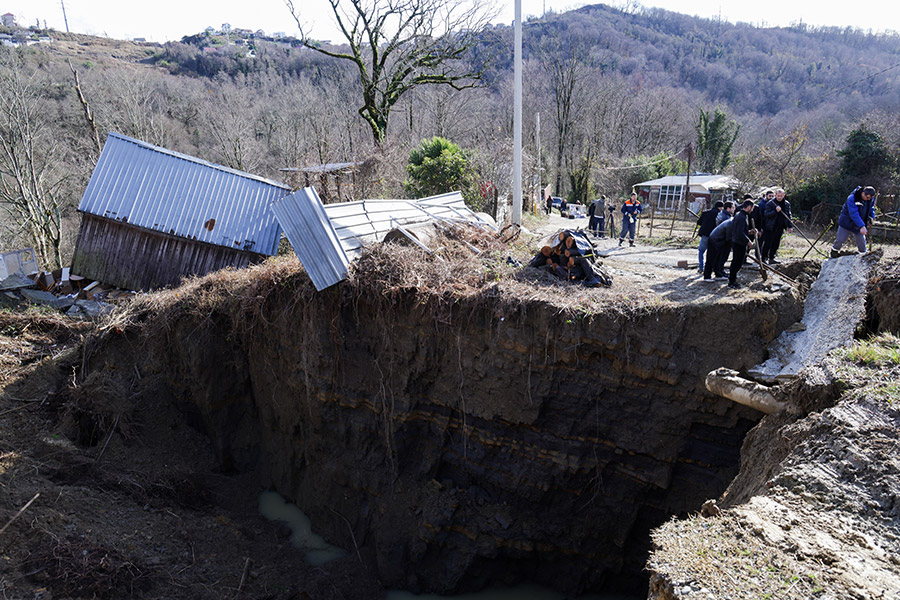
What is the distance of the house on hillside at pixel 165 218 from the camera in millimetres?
15219

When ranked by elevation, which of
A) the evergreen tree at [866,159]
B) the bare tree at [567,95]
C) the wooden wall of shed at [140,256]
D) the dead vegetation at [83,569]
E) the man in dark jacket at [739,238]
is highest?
the bare tree at [567,95]

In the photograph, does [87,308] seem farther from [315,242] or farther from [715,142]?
[715,142]

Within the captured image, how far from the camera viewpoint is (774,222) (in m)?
10.3

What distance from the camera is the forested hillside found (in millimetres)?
24094

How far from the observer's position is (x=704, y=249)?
1058 centimetres

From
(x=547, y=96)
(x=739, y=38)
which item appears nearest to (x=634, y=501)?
(x=547, y=96)

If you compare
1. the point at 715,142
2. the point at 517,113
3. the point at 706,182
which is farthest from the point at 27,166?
the point at 715,142

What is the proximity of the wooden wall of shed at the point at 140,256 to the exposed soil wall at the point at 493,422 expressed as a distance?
4181 millimetres

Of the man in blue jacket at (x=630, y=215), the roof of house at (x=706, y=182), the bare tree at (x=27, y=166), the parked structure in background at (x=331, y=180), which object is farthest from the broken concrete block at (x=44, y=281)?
the roof of house at (x=706, y=182)

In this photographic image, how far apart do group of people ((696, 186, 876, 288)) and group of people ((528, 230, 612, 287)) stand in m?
2.05

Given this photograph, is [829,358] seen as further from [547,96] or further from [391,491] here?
[547,96]

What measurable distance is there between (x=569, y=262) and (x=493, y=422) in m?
3.33

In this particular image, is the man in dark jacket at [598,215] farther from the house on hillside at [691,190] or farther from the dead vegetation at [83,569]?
the dead vegetation at [83,569]

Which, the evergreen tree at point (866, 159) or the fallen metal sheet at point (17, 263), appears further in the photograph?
the evergreen tree at point (866, 159)
